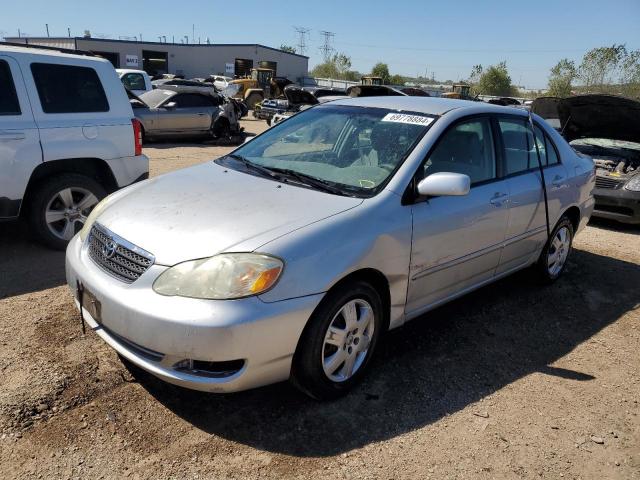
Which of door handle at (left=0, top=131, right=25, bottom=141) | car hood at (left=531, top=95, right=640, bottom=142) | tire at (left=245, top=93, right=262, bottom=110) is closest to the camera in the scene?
door handle at (left=0, top=131, right=25, bottom=141)

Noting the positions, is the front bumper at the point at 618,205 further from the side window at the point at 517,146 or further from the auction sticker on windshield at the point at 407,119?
the auction sticker on windshield at the point at 407,119

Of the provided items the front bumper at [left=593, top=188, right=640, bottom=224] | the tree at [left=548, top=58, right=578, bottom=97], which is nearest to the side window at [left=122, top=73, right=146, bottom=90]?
the front bumper at [left=593, top=188, right=640, bottom=224]

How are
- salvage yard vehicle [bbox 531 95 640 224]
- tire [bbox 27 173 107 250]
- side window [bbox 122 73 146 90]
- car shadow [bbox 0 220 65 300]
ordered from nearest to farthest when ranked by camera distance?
1. car shadow [bbox 0 220 65 300]
2. tire [bbox 27 173 107 250]
3. salvage yard vehicle [bbox 531 95 640 224]
4. side window [bbox 122 73 146 90]

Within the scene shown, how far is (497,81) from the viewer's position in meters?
76.6

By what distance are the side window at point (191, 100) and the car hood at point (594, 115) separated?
30.2ft

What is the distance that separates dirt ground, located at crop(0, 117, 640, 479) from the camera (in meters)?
2.46

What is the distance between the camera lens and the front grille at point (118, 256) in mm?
2604

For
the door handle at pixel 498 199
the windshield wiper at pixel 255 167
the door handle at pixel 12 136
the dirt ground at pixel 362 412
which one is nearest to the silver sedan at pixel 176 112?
the door handle at pixel 12 136

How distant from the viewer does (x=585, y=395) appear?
3236mm

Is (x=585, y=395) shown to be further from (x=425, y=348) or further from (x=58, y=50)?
(x=58, y=50)

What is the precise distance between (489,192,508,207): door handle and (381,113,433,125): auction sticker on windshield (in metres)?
0.76

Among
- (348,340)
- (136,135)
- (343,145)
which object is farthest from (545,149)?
(136,135)

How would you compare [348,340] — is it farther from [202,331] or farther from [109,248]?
[109,248]

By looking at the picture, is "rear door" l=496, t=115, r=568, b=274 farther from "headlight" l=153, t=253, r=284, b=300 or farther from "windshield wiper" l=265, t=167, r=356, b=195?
"headlight" l=153, t=253, r=284, b=300
